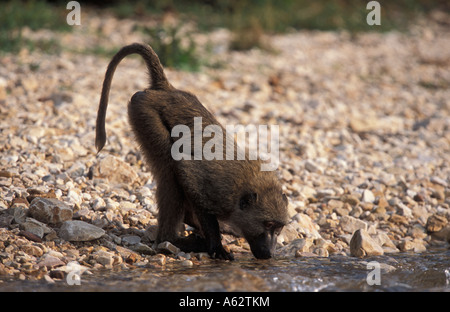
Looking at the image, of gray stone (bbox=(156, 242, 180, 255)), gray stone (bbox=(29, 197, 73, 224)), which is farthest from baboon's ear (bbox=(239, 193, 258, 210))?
gray stone (bbox=(29, 197, 73, 224))

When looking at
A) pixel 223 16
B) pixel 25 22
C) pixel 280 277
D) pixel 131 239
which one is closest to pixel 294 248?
pixel 280 277

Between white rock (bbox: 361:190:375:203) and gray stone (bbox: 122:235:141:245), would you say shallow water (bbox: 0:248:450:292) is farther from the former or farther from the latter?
white rock (bbox: 361:190:375:203)

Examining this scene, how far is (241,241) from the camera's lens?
507cm

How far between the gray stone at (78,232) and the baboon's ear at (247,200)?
107 centimetres

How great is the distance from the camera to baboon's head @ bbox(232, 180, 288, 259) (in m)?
4.55

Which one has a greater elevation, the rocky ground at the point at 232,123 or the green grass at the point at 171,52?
the green grass at the point at 171,52

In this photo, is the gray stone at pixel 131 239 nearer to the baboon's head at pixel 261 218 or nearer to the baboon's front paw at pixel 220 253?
the baboon's front paw at pixel 220 253

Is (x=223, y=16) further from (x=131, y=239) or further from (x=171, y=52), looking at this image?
(x=131, y=239)

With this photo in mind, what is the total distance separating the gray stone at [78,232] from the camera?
14.4 feet

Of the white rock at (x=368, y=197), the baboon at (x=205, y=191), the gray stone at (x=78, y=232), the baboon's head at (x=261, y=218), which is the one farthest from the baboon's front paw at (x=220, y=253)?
the white rock at (x=368, y=197)

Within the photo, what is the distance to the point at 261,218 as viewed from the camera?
457cm

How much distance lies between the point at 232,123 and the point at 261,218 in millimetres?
2960
